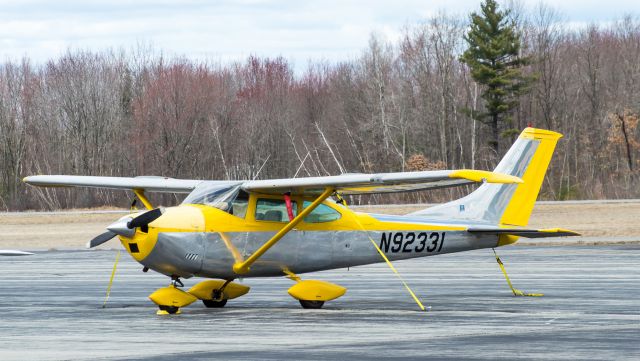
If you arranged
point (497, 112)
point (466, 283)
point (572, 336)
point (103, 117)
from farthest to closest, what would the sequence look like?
point (103, 117)
point (497, 112)
point (466, 283)
point (572, 336)

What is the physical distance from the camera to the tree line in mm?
64250

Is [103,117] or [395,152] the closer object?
[395,152]

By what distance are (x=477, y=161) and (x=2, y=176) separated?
32.3 m

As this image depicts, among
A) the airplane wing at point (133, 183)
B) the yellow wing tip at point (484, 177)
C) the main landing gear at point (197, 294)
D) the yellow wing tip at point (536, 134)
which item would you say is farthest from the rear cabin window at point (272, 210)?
the yellow wing tip at point (536, 134)

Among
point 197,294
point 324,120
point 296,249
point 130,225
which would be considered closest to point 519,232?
point 296,249

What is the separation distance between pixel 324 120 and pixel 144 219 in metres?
62.5

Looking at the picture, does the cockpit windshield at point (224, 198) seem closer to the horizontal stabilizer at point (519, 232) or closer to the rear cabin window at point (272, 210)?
the rear cabin window at point (272, 210)

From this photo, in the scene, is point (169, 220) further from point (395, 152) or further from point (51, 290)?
point (395, 152)

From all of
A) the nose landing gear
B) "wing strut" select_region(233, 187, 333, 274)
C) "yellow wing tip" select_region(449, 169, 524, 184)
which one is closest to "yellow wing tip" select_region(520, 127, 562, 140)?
"yellow wing tip" select_region(449, 169, 524, 184)

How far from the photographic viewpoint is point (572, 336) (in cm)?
1177

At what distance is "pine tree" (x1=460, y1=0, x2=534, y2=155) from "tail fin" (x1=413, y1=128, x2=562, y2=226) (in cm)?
4352

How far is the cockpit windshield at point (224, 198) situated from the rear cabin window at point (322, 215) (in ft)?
3.30

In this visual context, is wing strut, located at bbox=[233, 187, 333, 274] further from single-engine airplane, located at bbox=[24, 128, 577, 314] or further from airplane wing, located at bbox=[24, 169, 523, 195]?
airplane wing, located at bbox=[24, 169, 523, 195]

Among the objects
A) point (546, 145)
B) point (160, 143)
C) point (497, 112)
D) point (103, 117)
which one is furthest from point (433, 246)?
point (103, 117)
